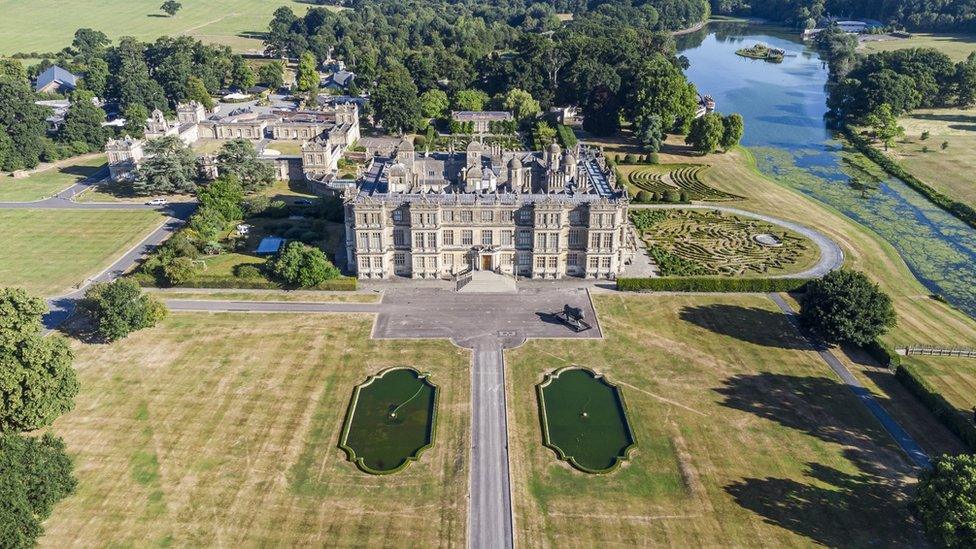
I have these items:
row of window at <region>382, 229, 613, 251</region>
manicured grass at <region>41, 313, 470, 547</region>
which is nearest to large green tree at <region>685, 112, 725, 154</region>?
row of window at <region>382, 229, 613, 251</region>

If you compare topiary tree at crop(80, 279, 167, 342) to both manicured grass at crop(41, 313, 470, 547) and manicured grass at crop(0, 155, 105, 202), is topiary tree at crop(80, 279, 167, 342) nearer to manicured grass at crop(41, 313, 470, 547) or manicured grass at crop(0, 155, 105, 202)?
manicured grass at crop(41, 313, 470, 547)

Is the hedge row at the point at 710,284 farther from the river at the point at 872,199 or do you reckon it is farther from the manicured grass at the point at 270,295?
the manicured grass at the point at 270,295

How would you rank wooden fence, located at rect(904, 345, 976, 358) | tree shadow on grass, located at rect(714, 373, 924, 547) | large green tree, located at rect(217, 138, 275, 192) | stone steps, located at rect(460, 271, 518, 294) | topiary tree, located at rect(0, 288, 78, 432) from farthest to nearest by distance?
large green tree, located at rect(217, 138, 275, 192)
stone steps, located at rect(460, 271, 518, 294)
wooden fence, located at rect(904, 345, 976, 358)
topiary tree, located at rect(0, 288, 78, 432)
tree shadow on grass, located at rect(714, 373, 924, 547)

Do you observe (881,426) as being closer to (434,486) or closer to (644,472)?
(644,472)

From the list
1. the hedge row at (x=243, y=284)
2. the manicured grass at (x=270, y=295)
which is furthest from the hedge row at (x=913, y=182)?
the hedge row at (x=243, y=284)

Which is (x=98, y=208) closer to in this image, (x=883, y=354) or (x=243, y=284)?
(x=243, y=284)
